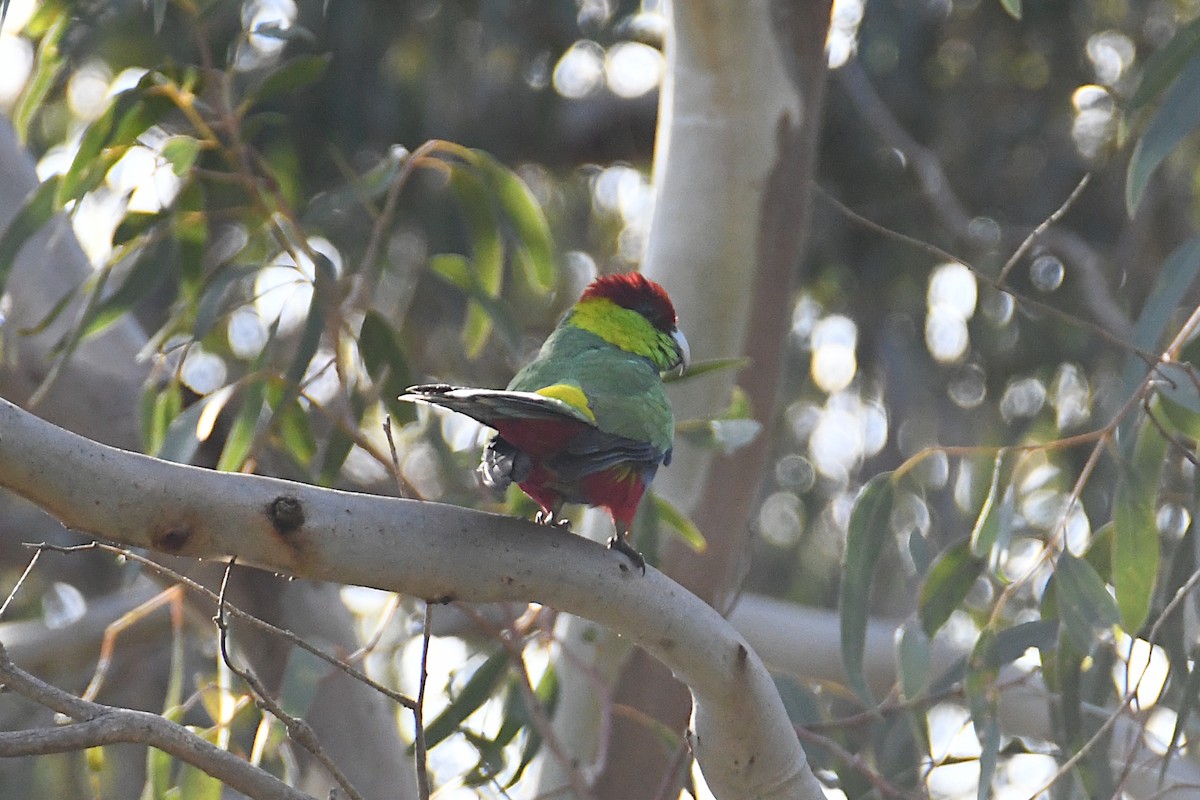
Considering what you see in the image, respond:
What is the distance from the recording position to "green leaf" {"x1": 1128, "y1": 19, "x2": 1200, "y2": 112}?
2.34 metres

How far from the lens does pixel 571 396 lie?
1.89 m

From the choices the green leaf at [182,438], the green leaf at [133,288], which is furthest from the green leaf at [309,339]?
the green leaf at [133,288]

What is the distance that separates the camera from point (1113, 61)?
528cm

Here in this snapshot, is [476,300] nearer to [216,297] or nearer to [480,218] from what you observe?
[480,218]

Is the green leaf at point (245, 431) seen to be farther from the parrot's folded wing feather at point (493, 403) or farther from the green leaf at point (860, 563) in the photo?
the green leaf at point (860, 563)

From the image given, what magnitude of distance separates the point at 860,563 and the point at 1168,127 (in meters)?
0.91

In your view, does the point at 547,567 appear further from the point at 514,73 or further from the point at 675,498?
the point at 514,73

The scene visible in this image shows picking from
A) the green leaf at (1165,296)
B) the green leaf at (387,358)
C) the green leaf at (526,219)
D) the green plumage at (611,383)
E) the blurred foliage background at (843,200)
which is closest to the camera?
the green plumage at (611,383)

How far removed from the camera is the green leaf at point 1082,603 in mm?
2170

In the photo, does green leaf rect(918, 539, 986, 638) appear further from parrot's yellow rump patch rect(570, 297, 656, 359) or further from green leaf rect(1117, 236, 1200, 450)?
parrot's yellow rump patch rect(570, 297, 656, 359)

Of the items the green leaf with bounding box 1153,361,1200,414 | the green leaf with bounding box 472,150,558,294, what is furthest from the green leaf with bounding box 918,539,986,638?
the green leaf with bounding box 472,150,558,294

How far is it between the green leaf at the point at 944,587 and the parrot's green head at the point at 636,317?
2.06ft

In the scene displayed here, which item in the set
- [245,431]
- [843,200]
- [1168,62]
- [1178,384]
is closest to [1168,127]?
[1168,62]

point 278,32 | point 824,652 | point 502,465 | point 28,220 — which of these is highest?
point 278,32
